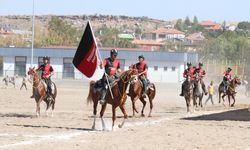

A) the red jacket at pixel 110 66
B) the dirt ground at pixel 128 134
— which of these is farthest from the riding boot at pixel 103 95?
the dirt ground at pixel 128 134

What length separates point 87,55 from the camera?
22.2 meters

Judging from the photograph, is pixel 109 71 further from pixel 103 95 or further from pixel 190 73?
pixel 190 73

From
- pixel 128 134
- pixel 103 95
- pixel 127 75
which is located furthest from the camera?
pixel 103 95

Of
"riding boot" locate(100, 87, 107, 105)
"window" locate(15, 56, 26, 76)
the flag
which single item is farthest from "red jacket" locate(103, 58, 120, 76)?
"window" locate(15, 56, 26, 76)

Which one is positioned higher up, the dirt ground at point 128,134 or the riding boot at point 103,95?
the riding boot at point 103,95

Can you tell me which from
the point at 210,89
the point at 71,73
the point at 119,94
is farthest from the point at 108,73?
the point at 71,73

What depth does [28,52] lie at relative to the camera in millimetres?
109250

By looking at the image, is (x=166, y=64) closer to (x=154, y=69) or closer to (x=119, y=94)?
(x=154, y=69)

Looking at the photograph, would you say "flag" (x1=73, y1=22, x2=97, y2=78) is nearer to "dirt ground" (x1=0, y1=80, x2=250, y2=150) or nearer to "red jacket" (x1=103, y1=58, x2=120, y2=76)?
"red jacket" (x1=103, y1=58, x2=120, y2=76)

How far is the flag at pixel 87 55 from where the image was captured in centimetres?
2214

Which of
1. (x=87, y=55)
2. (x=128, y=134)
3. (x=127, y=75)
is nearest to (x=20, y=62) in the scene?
(x=87, y=55)

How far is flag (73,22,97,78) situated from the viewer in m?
22.1

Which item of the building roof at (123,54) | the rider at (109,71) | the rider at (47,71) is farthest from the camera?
the building roof at (123,54)

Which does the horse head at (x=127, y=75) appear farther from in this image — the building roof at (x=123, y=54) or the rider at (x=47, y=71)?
the building roof at (x=123, y=54)
